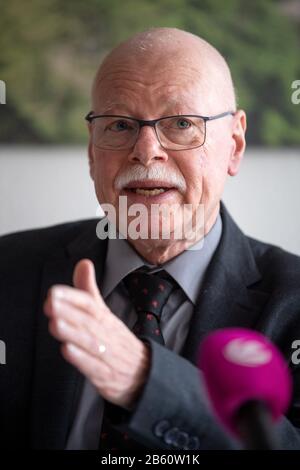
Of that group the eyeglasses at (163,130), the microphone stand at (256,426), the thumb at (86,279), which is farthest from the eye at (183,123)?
the microphone stand at (256,426)

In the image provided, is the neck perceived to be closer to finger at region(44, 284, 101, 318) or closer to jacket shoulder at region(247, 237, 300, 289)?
jacket shoulder at region(247, 237, 300, 289)

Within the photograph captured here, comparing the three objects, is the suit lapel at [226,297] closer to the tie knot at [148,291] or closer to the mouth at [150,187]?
the tie knot at [148,291]

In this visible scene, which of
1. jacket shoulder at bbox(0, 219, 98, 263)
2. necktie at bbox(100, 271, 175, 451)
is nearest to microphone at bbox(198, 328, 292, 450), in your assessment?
necktie at bbox(100, 271, 175, 451)

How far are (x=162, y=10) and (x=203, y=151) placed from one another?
0.69 metres

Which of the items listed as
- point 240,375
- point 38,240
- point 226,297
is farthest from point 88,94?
point 240,375

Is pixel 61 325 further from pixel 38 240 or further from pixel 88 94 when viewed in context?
pixel 88 94

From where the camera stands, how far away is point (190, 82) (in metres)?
1.29

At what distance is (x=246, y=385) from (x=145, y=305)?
67 centimetres

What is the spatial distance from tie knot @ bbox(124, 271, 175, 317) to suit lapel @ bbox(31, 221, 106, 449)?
0.09 metres

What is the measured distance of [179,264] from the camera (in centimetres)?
133

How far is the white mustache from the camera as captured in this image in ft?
4.11
